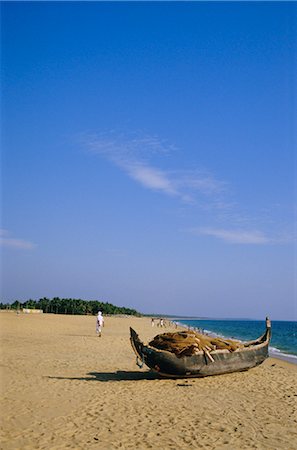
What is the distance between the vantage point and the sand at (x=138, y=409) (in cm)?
700

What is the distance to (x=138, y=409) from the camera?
8.97 m

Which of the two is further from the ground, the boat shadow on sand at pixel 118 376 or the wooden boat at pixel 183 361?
the wooden boat at pixel 183 361

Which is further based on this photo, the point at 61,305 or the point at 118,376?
the point at 61,305

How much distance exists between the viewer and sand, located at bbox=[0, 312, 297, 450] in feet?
23.0

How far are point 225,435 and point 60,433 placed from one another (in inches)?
110

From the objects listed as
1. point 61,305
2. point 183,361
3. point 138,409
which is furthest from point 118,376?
point 61,305

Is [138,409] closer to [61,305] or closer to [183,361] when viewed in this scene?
[183,361]

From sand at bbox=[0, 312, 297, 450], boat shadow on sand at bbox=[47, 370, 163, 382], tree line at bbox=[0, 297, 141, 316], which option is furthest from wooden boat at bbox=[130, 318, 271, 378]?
tree line at bbox=[0, 297, 141, 316]

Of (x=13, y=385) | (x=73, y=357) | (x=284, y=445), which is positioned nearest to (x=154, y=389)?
(x=13, y=385)

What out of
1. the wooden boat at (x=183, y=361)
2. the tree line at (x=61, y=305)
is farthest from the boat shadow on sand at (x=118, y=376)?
the tree line at (x=61, y=305)

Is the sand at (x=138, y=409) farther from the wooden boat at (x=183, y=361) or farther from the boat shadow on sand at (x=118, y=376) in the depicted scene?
the wooden boat at (x=183, y=361)

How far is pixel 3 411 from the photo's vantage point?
8594 mm

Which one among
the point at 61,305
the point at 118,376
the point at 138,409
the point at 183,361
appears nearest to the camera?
the point at 138,409

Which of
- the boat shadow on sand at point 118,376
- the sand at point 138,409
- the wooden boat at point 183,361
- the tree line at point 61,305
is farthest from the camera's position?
the tree line at point 61,305
